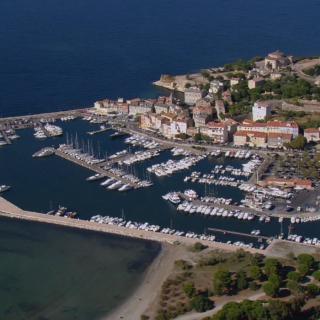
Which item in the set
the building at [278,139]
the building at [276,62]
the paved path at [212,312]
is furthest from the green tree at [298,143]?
the paved path at [212,312]

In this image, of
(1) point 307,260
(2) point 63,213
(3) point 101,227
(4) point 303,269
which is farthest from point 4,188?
(4) point 303,269

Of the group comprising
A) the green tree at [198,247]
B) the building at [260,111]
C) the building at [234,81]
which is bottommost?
the green tree at [198,247]

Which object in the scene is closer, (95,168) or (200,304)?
(200,304)

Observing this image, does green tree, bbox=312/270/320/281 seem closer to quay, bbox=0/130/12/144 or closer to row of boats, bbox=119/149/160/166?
row of boats, bbox=119/149/160/166

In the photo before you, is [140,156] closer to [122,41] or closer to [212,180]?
[212,180]

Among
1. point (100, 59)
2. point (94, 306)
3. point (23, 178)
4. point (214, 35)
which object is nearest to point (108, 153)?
point (23, 178)

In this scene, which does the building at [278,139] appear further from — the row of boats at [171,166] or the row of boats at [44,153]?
the row of boats at [44,153]

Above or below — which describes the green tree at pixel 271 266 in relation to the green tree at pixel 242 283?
above
